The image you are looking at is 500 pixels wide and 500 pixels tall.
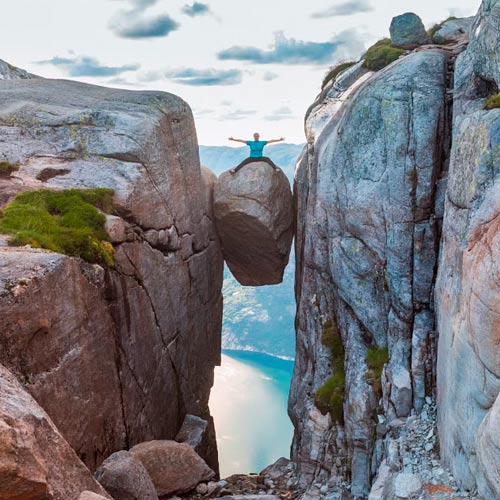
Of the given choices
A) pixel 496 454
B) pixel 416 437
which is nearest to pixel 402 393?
pixel 416 437

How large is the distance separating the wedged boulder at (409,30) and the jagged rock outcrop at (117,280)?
39.7ft

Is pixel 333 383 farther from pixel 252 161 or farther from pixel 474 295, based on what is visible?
pixel 252 161

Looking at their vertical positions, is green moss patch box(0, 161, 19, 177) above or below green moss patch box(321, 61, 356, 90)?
below

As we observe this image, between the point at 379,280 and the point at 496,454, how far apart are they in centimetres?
1212

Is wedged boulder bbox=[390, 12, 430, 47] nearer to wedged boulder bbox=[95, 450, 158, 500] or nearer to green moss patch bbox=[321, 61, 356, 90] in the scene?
green moss patch bbox=[321, 61, 356, 90]

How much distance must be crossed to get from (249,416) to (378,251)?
235 ft

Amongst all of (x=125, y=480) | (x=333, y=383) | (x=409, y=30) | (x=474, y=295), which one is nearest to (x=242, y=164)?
(x=409, y=30)

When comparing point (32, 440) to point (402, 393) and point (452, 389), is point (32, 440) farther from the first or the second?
point (402, 393)

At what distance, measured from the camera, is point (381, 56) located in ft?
95.1

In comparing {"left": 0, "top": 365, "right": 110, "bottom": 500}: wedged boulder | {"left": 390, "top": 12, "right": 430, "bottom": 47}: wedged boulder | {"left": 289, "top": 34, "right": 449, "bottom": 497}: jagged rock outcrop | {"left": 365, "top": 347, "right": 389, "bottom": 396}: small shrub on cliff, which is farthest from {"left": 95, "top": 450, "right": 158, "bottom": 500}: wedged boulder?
{"left": 390, "top": 12, "right": 430, "bottom": 47}: wedged boulder

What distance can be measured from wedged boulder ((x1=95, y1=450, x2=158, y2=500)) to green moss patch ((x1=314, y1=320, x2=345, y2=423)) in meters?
10.4

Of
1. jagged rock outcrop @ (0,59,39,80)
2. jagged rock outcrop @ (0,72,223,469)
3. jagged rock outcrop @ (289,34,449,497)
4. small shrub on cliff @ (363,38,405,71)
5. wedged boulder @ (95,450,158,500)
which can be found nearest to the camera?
wedged boulder @ (95,450,158,500)

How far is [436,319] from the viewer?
19188 millimetres

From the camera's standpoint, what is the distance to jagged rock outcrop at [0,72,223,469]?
16.6 metres
